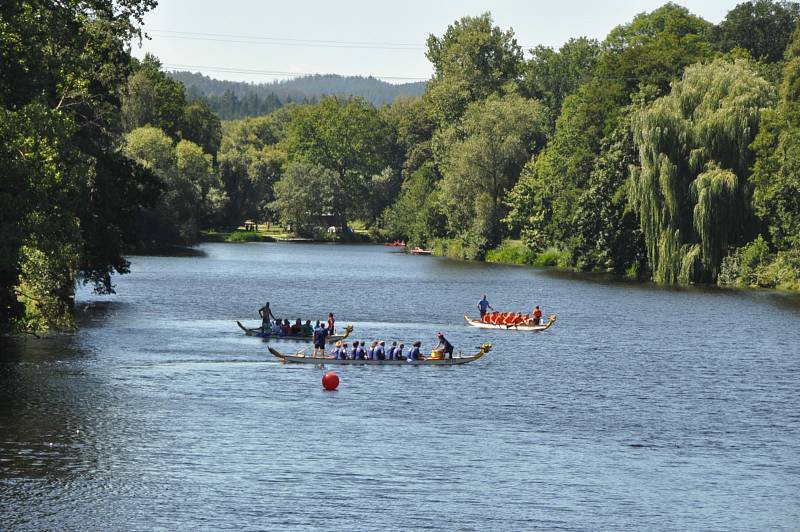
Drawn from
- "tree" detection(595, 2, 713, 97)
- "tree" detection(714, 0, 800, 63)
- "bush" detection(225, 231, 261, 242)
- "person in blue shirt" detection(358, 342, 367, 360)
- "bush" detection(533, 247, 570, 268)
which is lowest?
"person in blue shirt" detection(358, 342, 367, 360)

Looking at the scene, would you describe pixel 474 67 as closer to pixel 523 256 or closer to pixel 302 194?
pixel 302 194

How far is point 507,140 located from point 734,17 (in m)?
38.1

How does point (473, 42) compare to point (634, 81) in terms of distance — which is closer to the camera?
point (634, 81)

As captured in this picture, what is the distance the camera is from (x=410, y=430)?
41.7 meters

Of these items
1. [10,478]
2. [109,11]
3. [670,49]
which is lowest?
[10,478]

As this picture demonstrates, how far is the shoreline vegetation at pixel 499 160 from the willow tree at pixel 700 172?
0.16m

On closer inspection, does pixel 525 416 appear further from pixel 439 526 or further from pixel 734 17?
pixel 734 17

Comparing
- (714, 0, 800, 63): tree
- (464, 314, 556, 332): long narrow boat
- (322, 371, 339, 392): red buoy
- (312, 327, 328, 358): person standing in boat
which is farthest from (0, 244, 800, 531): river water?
(714, 0, 800, 63): tree

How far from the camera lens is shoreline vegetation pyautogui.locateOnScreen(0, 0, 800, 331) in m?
49.2

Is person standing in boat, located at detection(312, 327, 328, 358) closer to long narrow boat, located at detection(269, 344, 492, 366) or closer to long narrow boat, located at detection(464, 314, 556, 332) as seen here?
long narrow boat, located at detection(269, 344, 492, 366)

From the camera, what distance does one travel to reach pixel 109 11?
58594 mm

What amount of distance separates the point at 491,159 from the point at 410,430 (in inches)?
3911

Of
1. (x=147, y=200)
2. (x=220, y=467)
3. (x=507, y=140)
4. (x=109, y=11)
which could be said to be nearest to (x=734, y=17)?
(x=507, y=140)

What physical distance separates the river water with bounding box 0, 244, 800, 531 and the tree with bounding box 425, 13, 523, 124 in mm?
98529
